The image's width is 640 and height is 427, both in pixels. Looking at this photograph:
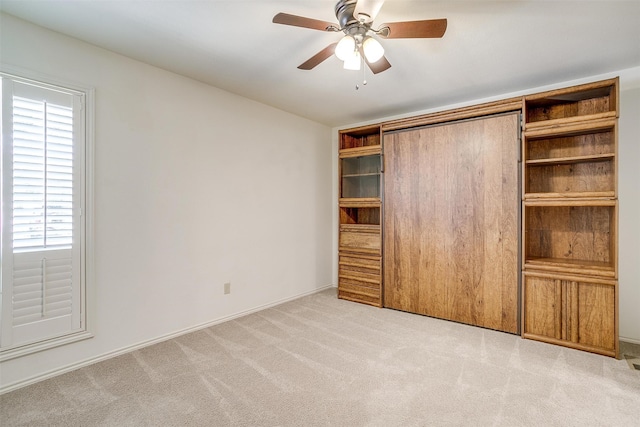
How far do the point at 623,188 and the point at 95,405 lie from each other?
14.9ft

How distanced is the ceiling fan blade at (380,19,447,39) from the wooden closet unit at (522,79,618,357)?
5.63 feet

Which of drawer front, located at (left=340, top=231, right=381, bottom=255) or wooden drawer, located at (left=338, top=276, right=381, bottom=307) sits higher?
drawer front, located at (left=340, top=231, right=381, bottom=255)

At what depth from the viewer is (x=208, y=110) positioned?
3.16m

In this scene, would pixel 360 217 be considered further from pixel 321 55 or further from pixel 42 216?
pixel 42 216

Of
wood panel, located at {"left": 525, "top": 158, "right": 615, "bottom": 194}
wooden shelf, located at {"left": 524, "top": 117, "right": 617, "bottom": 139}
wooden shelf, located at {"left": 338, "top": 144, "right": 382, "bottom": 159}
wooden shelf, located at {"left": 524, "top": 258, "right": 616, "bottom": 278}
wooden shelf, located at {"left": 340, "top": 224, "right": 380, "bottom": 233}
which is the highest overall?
wooden shelf, located at {"left": 338, "top": 144, "right": 382, "bottom": 159}

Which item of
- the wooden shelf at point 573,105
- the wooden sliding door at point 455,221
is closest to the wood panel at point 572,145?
the wooden shelf at point 573,105

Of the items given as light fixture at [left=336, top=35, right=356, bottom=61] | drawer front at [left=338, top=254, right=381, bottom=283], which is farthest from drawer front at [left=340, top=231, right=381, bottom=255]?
light fixture at [left=336, top=35, right=356, bottom=61]

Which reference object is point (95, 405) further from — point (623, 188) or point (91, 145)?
point (623, 188)

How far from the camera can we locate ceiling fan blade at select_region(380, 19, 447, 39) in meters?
1.70

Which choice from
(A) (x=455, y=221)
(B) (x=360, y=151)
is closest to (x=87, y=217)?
(B) (x=360, y=151)

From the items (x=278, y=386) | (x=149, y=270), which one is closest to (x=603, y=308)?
(x=278, y=386)

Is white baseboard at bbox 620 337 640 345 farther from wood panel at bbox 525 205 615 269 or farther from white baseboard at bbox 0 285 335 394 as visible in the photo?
white baseboard at bbox 0 285 335 394

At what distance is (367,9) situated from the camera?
Result: 161 cm

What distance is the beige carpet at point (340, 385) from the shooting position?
1791mm
